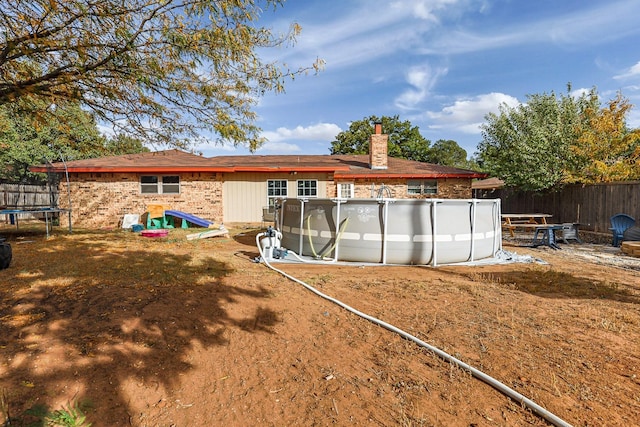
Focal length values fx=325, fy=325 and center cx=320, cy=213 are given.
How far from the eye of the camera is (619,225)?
10.6 m

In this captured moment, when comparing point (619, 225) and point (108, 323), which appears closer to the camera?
point (108, 323)

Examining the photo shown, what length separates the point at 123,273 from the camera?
6.07 m

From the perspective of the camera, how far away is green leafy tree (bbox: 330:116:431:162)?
140 feet

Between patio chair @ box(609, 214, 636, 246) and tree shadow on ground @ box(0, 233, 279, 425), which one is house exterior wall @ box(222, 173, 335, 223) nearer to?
tree shadow on ground @ box(0, 233, 279, 425)

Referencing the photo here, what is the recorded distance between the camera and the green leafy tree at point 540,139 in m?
14.1

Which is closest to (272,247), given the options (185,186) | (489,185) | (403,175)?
(185,186)

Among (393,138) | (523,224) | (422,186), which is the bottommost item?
(523,224)

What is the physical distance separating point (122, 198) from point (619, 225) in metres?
19.8

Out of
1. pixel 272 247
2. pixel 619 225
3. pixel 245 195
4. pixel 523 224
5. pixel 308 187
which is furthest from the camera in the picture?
pixel 308 187

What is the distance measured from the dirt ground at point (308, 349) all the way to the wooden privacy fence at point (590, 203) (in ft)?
24.8

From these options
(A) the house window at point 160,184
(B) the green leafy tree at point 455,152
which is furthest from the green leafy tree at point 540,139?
(B) the green leafy tree at point 455,152

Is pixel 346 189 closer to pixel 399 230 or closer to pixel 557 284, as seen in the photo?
pixel 399 230

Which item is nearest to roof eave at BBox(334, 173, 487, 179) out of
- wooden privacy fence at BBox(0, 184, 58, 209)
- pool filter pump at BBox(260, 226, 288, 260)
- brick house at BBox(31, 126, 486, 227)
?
brick house at BBox(31, 126, 486, 227)

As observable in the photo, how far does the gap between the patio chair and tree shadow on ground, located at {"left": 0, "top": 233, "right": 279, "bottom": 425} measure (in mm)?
11903
